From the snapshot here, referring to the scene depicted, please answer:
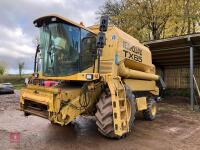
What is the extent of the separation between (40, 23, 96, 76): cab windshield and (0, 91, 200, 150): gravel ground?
1.69 metres

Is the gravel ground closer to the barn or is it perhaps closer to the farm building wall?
the barn

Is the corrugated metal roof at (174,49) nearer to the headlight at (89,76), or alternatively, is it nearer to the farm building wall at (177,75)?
the farm building wall at (177,75)

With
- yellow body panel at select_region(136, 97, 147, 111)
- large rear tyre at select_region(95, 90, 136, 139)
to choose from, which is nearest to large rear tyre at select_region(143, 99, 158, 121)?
yellow body panel at select_region(136, 97, 147, 111)

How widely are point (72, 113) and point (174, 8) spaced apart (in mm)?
19622

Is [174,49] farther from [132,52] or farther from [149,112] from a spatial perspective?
[132,52]

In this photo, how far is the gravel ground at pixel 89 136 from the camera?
6.21 metres

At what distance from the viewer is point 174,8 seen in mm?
23438

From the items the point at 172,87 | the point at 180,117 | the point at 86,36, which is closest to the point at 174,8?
the point at 172,87

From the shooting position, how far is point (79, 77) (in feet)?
21.7

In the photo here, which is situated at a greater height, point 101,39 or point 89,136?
point 101,39

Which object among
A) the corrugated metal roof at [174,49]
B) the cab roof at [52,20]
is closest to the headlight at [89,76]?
the cab roof at [52,20]

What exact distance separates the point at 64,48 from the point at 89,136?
238 cm

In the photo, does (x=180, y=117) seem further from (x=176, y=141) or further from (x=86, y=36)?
(x=86, y=36)

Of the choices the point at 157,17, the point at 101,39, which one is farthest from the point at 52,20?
the point at 157,17
